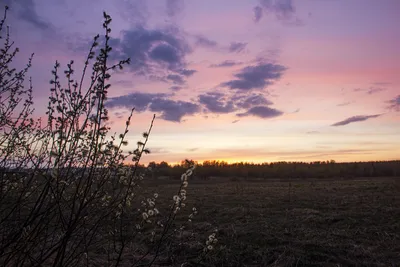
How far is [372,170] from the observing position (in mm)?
54844

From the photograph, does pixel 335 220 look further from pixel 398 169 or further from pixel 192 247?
pixel 398 169

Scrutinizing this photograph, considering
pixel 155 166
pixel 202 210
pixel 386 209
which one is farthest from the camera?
pixel 202 210

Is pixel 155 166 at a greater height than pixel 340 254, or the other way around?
pixel 155 166

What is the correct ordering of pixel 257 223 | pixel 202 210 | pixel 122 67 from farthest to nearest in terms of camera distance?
pixel 202 210, pixel 257 223, pixel 122 67

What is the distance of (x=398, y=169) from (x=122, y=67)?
203 feet

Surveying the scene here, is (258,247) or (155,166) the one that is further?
(258,247)

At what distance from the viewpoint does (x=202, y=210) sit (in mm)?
13648

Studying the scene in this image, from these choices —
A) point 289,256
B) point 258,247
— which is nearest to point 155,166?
point 289,256

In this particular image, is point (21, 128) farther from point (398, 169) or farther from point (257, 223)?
point (398, 169)

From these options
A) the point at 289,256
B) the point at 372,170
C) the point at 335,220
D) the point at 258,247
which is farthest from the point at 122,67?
the point at 372,170

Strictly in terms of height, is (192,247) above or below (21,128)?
below

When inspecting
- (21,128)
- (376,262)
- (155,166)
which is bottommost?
(376,262)

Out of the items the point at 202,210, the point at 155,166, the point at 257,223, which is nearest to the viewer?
the point at 155,166

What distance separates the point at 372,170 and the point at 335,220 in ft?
168
